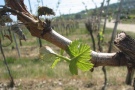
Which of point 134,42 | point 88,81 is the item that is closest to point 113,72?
point 88,81

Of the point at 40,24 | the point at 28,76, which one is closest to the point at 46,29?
the point at 40,24

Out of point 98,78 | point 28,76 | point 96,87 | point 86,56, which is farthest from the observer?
point 28,76

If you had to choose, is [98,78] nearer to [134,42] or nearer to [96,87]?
[96,87]

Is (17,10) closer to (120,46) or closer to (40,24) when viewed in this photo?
(40,24)

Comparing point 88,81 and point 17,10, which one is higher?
point 17,10

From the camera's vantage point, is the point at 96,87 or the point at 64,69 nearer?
the point at 96,87

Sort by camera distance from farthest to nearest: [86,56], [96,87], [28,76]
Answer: [28,76], [96,87], [86,56]
